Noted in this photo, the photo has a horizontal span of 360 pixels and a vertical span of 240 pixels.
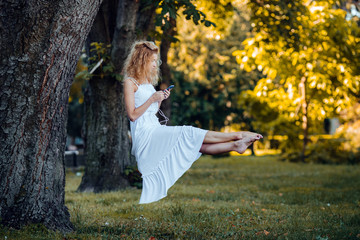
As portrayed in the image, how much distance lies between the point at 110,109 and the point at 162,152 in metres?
4.35

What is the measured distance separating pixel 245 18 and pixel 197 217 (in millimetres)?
27900

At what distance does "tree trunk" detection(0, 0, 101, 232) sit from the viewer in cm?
454

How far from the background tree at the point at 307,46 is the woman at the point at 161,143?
6327mm

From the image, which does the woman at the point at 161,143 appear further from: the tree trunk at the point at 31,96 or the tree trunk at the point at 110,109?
the tree trunk at the point at 110,109

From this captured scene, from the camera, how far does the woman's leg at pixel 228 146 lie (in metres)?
4.85

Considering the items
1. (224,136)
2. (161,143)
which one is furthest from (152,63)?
(224,136)

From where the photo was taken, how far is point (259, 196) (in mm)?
9234

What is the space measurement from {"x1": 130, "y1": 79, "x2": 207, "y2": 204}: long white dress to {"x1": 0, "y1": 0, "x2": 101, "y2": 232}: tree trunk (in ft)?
3.32

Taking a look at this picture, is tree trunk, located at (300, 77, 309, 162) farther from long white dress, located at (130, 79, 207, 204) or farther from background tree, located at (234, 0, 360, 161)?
long white dress, located at (130, 79, 207, 204)

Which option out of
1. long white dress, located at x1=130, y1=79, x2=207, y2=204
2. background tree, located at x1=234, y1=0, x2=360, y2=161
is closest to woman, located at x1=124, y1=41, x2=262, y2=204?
long white dress, located at x1=130, y1=79, x2=207, y2=204

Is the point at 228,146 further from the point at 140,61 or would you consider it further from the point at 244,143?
the point at 140,61

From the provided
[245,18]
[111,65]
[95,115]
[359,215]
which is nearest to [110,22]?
[111,65]

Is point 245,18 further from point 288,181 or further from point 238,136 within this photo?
point 238,136

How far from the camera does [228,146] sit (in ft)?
16.3
